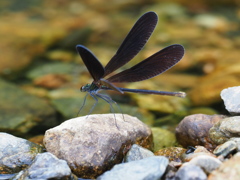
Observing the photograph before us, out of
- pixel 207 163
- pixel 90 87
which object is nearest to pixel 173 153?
pixel 207 163

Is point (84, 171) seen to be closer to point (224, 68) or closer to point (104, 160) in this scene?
point (104, 160)

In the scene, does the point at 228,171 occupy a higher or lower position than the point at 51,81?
higher

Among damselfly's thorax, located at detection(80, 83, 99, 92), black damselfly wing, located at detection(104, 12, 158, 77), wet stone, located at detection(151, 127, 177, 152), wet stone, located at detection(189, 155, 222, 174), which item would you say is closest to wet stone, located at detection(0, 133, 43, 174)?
damselfly's thorax, located at detection(80, 83, 99, 92)

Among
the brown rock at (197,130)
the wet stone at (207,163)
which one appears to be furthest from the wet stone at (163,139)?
the wet stone at (207,163)

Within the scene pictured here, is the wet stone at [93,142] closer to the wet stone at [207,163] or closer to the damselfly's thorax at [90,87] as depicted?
the damselfly's thorax at [90,87]

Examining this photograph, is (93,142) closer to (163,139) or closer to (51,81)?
(163,139)

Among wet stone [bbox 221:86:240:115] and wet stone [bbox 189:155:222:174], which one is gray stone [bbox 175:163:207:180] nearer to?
wet stone [bbox 189:155:222:174]

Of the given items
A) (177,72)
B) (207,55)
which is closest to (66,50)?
(177,72)
